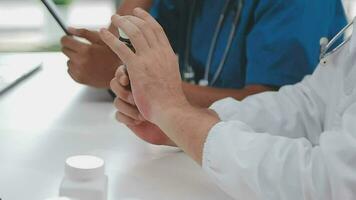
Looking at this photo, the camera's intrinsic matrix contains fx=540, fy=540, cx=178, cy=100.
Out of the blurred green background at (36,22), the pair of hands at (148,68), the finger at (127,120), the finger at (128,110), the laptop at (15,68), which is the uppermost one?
the pair of hands at (148,68)

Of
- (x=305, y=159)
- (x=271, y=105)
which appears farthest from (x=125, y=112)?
(x=305, y=159)

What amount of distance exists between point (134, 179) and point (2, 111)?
421 millimetres

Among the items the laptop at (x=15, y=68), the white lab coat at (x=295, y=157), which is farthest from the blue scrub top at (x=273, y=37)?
the laptop at (x=15, y=68)

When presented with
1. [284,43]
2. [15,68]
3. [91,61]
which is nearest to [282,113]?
[284,43]

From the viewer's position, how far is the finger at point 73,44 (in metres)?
1.23

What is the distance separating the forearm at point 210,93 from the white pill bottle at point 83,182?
1.37 feet

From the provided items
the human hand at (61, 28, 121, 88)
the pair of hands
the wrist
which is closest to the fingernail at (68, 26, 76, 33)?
the human hand at (61, 28, 121, 88)

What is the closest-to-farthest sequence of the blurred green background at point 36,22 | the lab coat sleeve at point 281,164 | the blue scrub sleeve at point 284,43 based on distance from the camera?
the lab coat sleeve at point 281,164 → the blue scrub sleeve at point 284,43 → the blurred green background at point 36,22

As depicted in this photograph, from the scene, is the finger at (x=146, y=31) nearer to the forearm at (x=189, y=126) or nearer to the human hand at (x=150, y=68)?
the human hand at (x=150, y=68)

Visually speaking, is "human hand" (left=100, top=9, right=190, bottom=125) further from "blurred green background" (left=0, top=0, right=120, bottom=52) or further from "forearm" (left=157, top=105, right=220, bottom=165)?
"blurred green background" (left=0, top=0, right=120, bottom=52)

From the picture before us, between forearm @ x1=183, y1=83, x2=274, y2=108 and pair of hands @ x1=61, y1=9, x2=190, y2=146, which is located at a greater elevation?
pair of hands @ x1=61, y1=9, x2=190, y2=146

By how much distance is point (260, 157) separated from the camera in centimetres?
66

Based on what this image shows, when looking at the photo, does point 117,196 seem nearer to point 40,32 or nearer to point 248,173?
point 248,173

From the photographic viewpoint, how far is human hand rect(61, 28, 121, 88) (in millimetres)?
1216
